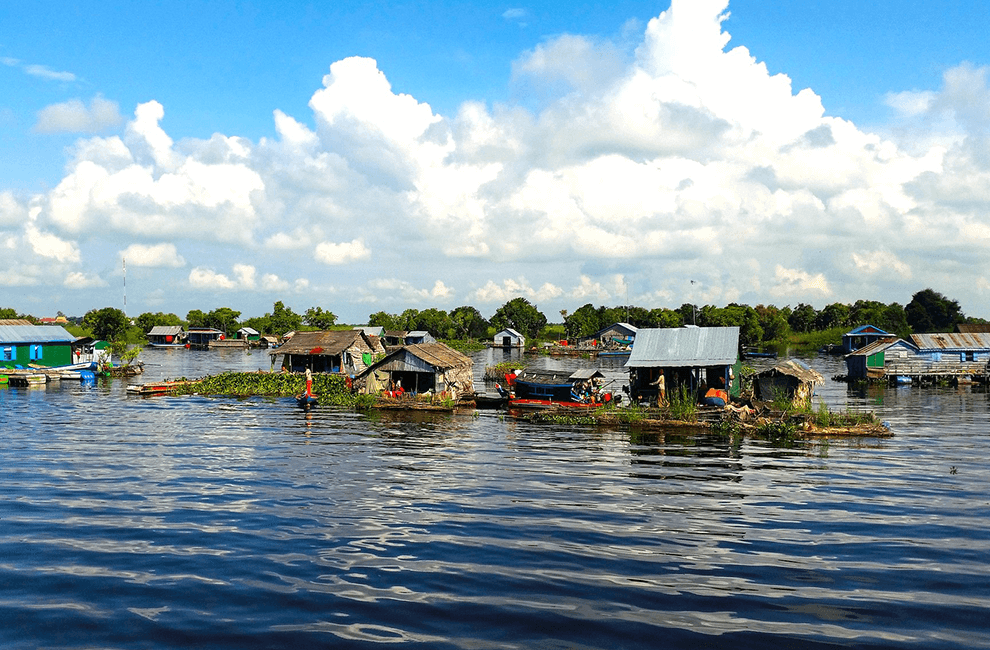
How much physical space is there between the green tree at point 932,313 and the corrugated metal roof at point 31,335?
13896 centimetres

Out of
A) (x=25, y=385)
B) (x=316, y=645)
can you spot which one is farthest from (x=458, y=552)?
(x=25, y=385)

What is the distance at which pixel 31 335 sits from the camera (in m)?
63.8

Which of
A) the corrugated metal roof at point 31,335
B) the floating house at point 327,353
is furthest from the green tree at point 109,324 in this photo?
the floating house at point 327,353

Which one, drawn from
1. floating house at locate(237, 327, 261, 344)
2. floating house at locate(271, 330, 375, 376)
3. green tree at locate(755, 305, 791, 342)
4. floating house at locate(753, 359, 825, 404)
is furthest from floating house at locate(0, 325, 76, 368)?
green tree at locate(755, 305, 791, 342)

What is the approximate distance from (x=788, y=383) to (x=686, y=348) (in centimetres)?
651

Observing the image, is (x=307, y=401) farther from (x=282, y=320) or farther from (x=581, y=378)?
(x=282, y=320)

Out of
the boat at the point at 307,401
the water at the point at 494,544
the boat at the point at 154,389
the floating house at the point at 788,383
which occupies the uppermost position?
the floating house at the point at 788,383

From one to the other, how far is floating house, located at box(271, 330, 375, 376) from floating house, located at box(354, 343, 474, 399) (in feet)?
32.0

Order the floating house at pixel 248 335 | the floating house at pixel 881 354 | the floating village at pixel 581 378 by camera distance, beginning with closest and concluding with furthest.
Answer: the floating village at pixel 581 378 < the floating house at pixel 881 354 < the floating house at pixel 248 335

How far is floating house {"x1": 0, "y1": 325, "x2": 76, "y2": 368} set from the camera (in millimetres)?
62250

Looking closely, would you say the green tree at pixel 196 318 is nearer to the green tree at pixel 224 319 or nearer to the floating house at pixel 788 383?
the green tree at pixel 224 319

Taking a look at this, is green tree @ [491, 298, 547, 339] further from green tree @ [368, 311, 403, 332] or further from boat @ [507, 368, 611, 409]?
boat @ [507, 368, 611, 409]

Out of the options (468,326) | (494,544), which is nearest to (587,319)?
(468,326)

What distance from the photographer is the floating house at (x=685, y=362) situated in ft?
125
